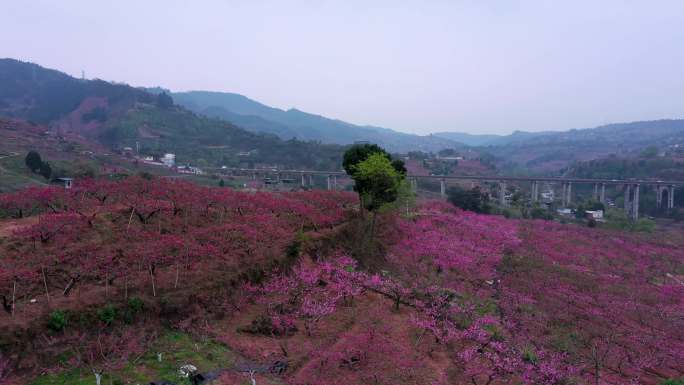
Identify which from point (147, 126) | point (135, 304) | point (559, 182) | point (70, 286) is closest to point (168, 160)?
point (147, 126)

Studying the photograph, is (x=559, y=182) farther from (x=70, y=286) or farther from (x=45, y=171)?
(x=70, y=286)

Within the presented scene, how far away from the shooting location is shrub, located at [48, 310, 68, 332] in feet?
33.5

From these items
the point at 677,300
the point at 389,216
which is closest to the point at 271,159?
the point at 389,216

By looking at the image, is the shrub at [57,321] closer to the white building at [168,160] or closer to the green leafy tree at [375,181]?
the green leafy tree at [375,181]

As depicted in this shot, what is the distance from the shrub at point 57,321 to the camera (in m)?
10.2

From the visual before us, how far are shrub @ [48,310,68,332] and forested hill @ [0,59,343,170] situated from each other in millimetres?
75501

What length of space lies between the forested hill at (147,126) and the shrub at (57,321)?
248 feet

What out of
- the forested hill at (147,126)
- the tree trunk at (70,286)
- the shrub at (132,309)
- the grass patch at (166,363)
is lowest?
the grass patch at (166,363)

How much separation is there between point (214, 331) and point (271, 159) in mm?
86891

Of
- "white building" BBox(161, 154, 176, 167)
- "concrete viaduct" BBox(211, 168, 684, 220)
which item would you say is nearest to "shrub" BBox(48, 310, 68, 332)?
"concrete viaduct" BBox(211, 168, 684, 220)

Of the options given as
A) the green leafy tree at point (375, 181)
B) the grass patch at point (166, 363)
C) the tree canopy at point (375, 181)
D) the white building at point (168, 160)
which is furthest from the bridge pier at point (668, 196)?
the white building at point (168, 160)

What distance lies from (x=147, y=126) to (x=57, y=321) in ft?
345

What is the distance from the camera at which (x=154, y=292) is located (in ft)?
39.7

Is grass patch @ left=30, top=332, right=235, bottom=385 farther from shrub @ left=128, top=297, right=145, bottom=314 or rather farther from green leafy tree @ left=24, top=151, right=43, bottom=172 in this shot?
green leafy tree @ left=24, top=151, right=43, bottom=172
